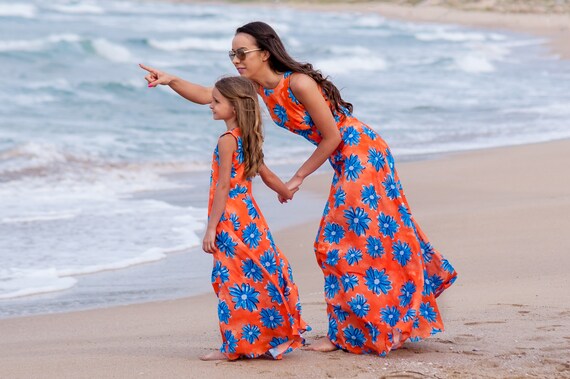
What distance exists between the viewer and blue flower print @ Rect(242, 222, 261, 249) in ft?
13.9

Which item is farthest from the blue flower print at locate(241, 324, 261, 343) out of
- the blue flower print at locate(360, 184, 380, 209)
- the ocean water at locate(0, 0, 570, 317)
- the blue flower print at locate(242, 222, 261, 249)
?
the ocean water at locate(0, 0, 570, 317)

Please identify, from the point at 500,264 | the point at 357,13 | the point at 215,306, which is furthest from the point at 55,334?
the point at 357,13

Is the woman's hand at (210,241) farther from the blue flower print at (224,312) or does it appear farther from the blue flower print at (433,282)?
the blue flower print at (433,282)

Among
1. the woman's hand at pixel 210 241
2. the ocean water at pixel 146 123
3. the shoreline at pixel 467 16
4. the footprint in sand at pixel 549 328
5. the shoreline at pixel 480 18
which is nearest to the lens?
the woman's hand at pixel 210 241

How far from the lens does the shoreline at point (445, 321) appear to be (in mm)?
4242

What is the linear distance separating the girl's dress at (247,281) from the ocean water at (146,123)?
2.31 metres

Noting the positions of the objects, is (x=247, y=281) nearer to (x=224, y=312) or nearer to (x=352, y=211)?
(x=224, y=312)

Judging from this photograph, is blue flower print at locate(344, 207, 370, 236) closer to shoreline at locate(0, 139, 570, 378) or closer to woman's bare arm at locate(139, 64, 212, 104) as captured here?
shoreline at locate(0, 139, 570, 378)

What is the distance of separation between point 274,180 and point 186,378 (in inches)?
34.1

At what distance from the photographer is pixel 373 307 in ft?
14.0

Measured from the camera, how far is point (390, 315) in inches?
169

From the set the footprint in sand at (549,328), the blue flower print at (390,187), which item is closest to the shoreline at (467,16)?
the footprint in sand at (549,328)

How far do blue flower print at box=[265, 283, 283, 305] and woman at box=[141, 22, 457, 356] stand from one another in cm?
25

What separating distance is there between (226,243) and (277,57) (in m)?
0.79
